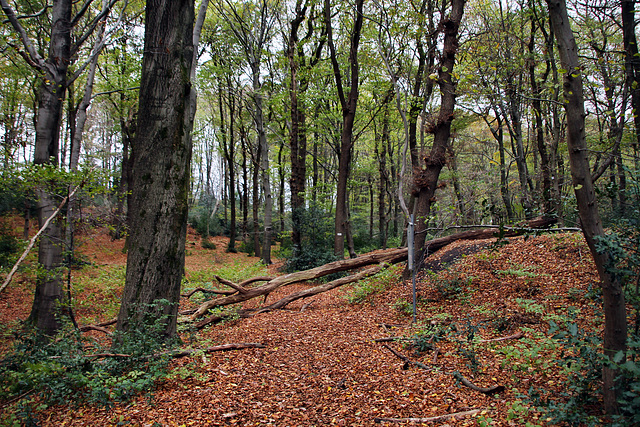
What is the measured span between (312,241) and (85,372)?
30.2 ft

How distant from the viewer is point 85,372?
3.14 metres

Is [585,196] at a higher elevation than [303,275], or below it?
higher

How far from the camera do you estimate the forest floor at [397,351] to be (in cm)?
275

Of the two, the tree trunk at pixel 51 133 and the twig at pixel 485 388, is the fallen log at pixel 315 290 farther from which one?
the twig at pixel 485 388

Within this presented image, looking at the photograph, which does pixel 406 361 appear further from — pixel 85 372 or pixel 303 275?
pixel 303 275

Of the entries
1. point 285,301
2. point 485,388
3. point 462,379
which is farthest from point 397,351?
point 285,301

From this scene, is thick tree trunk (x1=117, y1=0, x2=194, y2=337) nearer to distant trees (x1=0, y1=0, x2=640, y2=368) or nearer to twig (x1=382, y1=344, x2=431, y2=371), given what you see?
distant trees (x1=0, y1=0, x2=640, y2=368)

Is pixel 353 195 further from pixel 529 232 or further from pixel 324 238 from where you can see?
pixel 529 232

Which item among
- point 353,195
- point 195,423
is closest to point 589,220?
point 195,423

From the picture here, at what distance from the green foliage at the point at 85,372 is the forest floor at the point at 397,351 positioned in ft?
0.42

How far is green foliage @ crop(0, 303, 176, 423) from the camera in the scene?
2840 mm

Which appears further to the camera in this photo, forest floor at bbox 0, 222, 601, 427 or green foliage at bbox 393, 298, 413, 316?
green foliage at bbox 393, 298, 413, 316

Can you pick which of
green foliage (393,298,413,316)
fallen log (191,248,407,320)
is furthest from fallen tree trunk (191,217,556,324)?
green foliage (393,298,413,316)

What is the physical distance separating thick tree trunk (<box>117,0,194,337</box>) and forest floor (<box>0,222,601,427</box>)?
2.80ft
